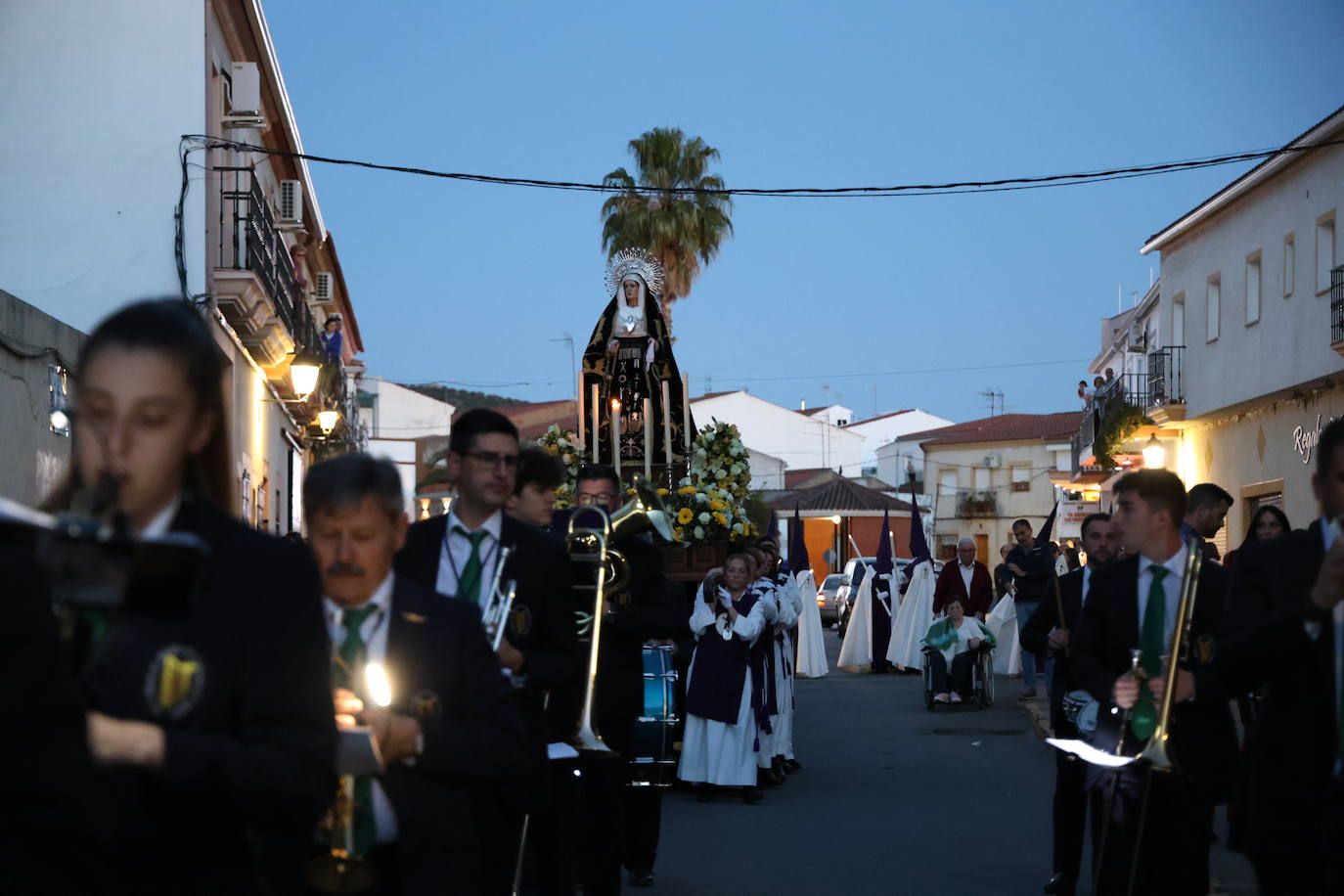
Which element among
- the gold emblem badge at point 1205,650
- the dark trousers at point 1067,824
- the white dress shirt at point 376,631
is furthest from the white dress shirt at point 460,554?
the dark trousers at point 1067,824

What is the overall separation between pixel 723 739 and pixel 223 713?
36.4 ft

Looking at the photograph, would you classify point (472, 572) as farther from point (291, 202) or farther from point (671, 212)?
point (671, 212)

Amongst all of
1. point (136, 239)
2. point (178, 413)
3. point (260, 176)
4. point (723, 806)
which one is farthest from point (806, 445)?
point (178, 413)

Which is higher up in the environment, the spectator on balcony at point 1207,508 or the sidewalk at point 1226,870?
the spectator on balcony at point 1207,508

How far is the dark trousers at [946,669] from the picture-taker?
68.7 feet

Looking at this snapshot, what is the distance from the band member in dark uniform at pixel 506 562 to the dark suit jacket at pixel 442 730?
0.86 meters

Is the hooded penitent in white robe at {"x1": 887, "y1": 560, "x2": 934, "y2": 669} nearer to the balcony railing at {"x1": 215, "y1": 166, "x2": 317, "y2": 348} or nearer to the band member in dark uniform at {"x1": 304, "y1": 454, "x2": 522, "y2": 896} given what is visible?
the balcony railing at {"x1": 215, "y1": 166, "x2": 317, "y2": 348}

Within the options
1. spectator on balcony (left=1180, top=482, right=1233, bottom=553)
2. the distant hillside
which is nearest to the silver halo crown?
spectator on balcony (left=1180, top=482, right=1233, bottom=553)

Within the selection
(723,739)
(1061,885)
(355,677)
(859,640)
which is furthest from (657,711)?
(859,640)

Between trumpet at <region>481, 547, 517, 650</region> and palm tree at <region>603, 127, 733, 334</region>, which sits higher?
palm tree at <region>603, 127, 733, 334</region>

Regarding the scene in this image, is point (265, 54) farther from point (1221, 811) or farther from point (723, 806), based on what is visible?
point (1221, 811)

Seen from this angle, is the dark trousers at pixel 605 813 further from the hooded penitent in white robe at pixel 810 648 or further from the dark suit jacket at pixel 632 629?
the hooded penitent in white robe at pixel 810 648

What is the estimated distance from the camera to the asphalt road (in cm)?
955

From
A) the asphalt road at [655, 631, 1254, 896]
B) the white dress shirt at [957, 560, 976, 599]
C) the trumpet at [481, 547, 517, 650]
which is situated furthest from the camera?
the white dress shirt at [957, 560, 976, 599]
